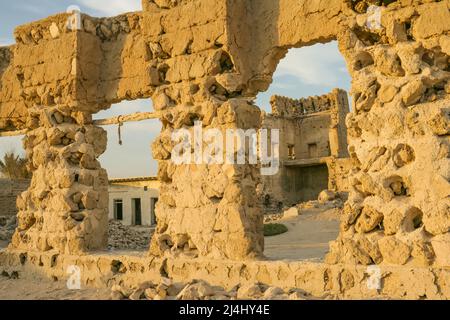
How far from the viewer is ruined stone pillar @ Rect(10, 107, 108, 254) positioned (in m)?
7.06

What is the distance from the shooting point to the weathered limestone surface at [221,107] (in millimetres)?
4570

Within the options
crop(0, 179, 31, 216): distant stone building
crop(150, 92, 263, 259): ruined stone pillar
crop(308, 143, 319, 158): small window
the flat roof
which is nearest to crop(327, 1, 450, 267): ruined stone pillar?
crop(150, 92, 263, 259): ruined stone pillar

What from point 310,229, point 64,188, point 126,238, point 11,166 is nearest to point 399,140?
point 64,188

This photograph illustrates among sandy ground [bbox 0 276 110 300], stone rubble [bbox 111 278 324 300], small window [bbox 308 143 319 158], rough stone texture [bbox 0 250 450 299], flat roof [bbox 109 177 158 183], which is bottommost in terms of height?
sandy ground [bbox 0 276 110 300]

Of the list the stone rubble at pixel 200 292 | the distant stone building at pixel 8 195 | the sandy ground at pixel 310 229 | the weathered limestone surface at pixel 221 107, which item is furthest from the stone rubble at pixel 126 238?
the stone rubble at pixel 200 292

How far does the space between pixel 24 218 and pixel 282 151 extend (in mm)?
20376

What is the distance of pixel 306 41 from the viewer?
5.61 m

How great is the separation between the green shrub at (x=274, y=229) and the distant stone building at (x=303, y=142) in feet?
32.5

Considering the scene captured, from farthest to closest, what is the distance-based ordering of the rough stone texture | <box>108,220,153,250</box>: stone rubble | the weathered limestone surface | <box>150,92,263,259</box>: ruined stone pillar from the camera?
<box>108,220,153,250</box>: stone rubble, <box>150,92,263,259</box>: ruined stone pillar, the weathered limestone surface, the rough stone texture

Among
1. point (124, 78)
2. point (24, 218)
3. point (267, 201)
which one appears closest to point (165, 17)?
point (124, 78)

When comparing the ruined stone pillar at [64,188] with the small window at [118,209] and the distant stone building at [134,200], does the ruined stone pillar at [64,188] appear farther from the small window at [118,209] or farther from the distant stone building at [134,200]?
the small window at [118,209]

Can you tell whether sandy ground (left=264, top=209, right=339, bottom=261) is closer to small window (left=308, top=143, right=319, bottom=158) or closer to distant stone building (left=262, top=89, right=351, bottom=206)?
distant stone building (left=262, top=89, right=351, bottom=206)

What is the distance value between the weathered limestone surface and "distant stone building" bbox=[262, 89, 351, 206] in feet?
57.6
